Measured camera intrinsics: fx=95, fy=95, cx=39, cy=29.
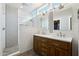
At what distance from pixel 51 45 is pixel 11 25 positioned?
2.48ft

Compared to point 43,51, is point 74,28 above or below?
above

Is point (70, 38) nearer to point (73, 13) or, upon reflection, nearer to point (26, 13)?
point (73, 13)

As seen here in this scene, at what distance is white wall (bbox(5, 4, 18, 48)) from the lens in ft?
5.11

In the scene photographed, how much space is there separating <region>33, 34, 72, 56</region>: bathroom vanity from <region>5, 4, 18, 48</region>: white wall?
35cm

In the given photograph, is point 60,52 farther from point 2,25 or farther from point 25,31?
point 2,25

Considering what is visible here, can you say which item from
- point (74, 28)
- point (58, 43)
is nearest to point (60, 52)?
point (58, 43)

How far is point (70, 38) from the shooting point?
1.55 metres

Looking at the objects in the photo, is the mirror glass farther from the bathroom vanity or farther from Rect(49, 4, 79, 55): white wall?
the bathroom vanity

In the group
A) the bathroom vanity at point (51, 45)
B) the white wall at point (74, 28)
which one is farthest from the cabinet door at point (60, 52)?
the white wall at point (74, 28)

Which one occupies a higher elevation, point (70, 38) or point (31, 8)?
point (31, 8)

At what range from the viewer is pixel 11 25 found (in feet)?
5.17

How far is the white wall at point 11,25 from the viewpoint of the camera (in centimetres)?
156

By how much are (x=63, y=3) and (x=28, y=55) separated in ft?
3.35

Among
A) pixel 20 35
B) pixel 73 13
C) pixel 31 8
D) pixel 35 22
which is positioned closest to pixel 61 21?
pixel 73 13
